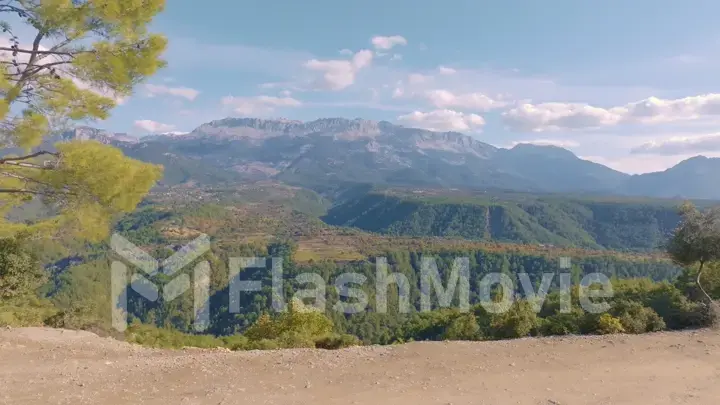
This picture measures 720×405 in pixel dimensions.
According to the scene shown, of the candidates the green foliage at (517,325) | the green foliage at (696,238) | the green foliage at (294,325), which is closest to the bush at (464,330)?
the green foliage at (517,325)

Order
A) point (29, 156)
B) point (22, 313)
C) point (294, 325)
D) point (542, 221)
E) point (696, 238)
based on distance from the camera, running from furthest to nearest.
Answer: point (542, 221) < point (294, 325) < point (696, 238) < point (22, 313) < point (29, 156)

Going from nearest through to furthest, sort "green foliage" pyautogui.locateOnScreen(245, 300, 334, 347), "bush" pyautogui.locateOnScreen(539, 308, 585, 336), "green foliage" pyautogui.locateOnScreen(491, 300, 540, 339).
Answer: "bush" pyautogui.locateOnScreen(539, 308, 585, 336), "green foliage" pyautogui.locateOnScreen(491, 300, 540, 339), "green foliage" pyautogui.locateOnScreen(245, 300, 334, 347)

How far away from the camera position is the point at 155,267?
8200 centimetres

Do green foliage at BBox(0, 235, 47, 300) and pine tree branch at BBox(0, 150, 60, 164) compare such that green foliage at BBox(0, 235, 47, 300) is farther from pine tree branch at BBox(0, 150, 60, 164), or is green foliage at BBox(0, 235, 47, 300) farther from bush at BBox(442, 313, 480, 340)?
bush at BBox(442, 313, 480, 340)

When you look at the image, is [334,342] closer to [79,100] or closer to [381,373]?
[381,373]

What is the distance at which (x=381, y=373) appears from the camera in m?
7.90

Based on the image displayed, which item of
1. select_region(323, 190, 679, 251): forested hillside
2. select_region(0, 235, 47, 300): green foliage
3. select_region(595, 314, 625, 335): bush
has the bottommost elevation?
select_region(323, 190, 679, 251): forested hillside

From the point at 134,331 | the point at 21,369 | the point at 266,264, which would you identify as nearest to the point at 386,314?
the point at 266,264

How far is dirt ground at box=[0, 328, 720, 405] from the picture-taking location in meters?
6.86

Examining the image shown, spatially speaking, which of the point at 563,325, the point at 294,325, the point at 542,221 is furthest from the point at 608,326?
the point at 542,221

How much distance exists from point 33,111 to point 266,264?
283 feet

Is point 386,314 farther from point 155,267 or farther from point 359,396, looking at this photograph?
point 359,396

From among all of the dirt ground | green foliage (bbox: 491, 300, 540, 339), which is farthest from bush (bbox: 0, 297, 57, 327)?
green foliage (bbox: 491, 300, 540, 339)

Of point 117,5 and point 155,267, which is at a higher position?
point 117,5
